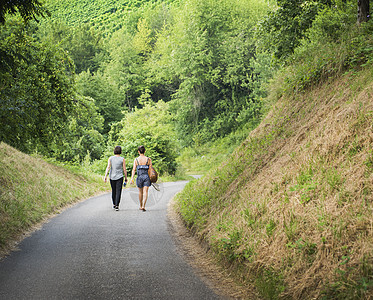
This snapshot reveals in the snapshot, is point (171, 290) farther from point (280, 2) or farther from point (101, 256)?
point (280, 2)

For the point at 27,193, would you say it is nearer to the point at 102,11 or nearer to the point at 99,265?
the point at 99,265

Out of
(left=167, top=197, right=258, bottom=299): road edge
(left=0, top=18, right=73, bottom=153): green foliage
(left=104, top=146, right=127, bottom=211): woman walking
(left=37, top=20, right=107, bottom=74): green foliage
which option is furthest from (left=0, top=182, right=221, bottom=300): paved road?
(left=37, top=20, right=107, bottom=74): green foliage

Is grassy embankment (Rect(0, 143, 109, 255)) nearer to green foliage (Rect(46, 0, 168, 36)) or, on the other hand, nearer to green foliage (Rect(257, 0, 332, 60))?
green foliage (Rect(257, 0, 332, 60))

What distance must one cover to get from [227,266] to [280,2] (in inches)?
370

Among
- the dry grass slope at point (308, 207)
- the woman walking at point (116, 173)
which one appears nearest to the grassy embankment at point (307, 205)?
the dry grass slope at point (308, 207)

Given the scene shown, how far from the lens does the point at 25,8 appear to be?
7.20 metres

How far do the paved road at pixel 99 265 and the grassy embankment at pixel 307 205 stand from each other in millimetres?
863

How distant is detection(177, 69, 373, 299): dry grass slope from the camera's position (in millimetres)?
3971

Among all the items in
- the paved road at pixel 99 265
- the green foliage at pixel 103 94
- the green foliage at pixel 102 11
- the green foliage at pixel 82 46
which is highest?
the green foliage at pixel 102 11

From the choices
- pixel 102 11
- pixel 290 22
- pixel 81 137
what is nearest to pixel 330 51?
pixel 290 22

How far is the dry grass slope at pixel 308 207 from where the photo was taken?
397 cm

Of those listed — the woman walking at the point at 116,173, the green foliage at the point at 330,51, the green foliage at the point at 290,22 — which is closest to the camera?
the green foliage at the point at 330,51

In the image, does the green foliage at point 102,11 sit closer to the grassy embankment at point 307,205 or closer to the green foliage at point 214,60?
the green foliage at point 214,60

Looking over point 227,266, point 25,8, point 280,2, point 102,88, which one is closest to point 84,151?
point 102,88
